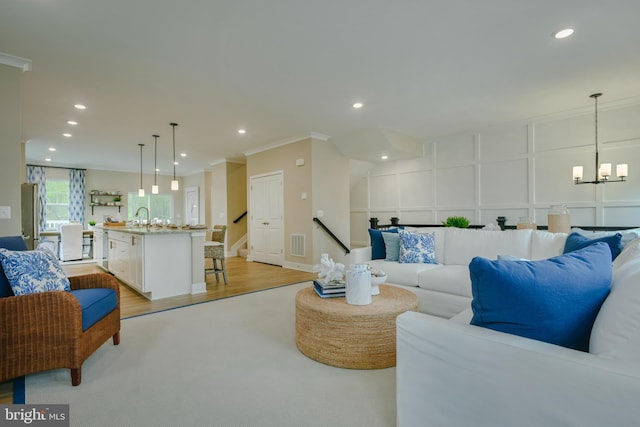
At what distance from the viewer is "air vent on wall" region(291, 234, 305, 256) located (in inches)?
238

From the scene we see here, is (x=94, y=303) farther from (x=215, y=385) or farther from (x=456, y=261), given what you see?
(x=456, y=261)

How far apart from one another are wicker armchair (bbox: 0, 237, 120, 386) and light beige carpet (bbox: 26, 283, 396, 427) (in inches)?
6.5

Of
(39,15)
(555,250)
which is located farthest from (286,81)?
(555,250)

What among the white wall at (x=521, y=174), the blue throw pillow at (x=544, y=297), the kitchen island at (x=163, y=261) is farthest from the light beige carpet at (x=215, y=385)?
the white wall at (x=521, y=174)

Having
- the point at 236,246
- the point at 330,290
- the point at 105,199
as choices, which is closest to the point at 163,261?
the point at 330,290

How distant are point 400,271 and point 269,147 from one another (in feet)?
14.7

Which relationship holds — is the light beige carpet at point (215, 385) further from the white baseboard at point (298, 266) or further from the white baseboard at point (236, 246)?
the white baseboard at point (236, 246)

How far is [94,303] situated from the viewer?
2.18 metres

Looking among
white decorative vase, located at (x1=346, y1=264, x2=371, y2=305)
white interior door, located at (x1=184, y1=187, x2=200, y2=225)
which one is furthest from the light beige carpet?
white interior door, located at (x1=184, y1=187, x2=200, y2=225)

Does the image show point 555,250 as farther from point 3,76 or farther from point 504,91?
point 3,76

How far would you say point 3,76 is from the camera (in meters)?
3.00

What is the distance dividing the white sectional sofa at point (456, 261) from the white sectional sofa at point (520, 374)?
5.49ft

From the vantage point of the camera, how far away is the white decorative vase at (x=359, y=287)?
2.24 metres

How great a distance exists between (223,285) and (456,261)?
3322 mm
